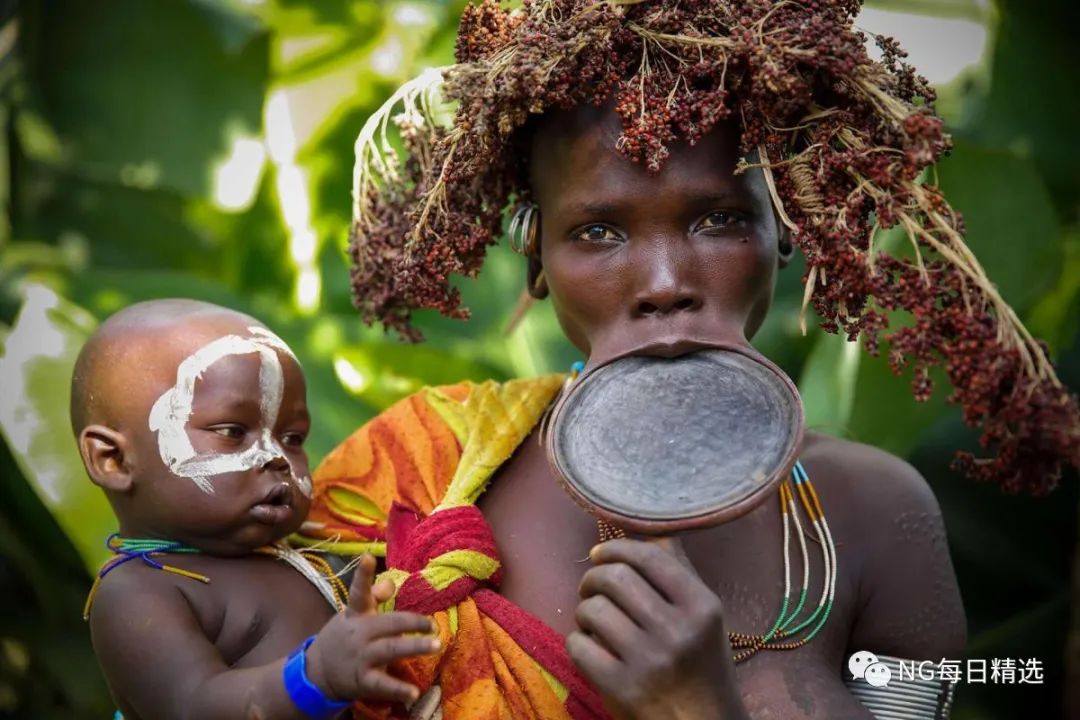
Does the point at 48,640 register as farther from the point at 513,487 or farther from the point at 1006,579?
the point at 1006,579

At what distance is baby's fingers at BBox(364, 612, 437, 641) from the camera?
5.43 feet

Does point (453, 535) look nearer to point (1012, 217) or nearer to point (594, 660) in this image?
point (594, 660)

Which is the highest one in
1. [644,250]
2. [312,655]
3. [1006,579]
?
[644,250]

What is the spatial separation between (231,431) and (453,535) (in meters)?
0.39

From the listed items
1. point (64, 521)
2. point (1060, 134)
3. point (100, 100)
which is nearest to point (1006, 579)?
point (1060, 134)

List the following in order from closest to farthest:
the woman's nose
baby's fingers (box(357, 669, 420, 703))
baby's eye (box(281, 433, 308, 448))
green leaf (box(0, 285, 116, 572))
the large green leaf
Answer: baby's fingers (box(357, 669, 420, 703))
the woman's nose
baby's eye (box(281, 433, 308, 448))
green leaf (box(0, 285, 116, 572))
the large green leaf

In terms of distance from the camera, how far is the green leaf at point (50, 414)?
10.3ft

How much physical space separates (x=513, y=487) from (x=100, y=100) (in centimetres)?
291

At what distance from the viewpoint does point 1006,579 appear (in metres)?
3.82

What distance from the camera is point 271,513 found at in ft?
6.87

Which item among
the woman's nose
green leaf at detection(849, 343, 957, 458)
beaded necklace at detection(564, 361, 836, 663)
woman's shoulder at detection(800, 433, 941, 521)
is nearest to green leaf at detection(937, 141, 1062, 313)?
green leaf at detection(849, 343, 957, 458)

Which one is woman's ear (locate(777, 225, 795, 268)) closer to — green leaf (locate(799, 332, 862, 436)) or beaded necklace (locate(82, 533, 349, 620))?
beaded necklace (locate(82, 533, 349, 620))

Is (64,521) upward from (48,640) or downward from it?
upward

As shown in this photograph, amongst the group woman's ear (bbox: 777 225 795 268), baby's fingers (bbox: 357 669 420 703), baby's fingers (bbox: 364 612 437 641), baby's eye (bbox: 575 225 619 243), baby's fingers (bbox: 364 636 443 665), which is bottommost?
baby's fingers (bbox: 357 669 420 703)
